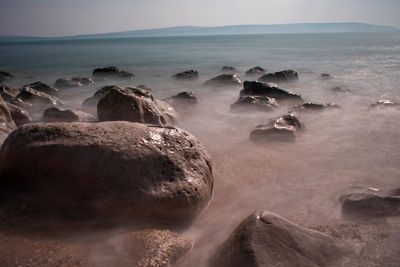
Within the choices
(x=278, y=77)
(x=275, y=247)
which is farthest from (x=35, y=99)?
(x=278, y=77)

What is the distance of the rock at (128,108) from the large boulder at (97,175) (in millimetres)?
2259

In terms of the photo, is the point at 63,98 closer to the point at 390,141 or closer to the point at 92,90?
the point at 92,90

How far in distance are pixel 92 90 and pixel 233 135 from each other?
7.58 metres

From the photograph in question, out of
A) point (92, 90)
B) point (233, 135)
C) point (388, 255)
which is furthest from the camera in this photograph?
point (92, 90)

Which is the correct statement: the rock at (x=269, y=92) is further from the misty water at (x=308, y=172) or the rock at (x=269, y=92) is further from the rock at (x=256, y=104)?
the misty water at (x=308, y=172)

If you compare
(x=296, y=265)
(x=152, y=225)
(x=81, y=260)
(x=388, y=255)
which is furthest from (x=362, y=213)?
(x=81, y=260)

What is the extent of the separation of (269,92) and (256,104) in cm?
125

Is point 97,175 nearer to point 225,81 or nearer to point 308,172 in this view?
point 308,172

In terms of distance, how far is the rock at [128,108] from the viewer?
207 inches

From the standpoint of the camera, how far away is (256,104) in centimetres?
741

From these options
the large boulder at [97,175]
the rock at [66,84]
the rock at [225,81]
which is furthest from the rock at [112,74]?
the large boulder at [97,175]

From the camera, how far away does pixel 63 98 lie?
32.0 feet

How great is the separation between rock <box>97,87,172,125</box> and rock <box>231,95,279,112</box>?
2.54 meters

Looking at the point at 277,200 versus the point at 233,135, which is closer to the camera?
the point at 277,200
